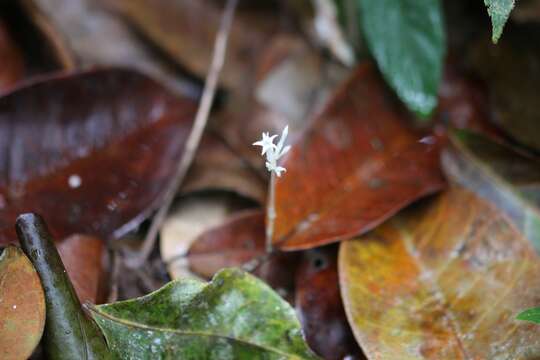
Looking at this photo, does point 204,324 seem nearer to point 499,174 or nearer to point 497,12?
point 497,12

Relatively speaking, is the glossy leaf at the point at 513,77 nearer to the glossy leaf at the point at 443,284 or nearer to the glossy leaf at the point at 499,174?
the glossy leaf at the point at 499,174

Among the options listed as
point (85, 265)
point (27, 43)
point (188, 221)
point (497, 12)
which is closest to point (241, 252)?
point (188, 221)

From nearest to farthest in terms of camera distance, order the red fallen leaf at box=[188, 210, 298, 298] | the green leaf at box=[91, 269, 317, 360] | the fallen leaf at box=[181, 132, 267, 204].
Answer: the green leaf at box=[91, 269, 317, 360] < the red fallen leaf at box=[188, 210, 298, 298] < the fallen leaf at box=[181, 132, 267, 204]

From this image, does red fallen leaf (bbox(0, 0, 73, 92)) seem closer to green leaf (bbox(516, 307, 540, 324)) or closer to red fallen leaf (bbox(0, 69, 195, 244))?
red fallen leaf (bbox(0, 69, 195, 244))

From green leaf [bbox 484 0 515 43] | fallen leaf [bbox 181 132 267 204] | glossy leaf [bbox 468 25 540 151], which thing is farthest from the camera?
glossy leaf [bbox 468 25 540 151]

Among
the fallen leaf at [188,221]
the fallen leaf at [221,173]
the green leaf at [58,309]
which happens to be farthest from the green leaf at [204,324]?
the fallen leaf at [221,173]

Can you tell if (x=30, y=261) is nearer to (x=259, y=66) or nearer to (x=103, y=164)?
(x=103, y=164)

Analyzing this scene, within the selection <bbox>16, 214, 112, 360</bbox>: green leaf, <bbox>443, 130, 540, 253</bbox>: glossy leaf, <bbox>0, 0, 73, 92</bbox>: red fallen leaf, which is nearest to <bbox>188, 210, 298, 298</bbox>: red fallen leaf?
<bbox>16, 214, 112, 360</bbox>: green leaf
